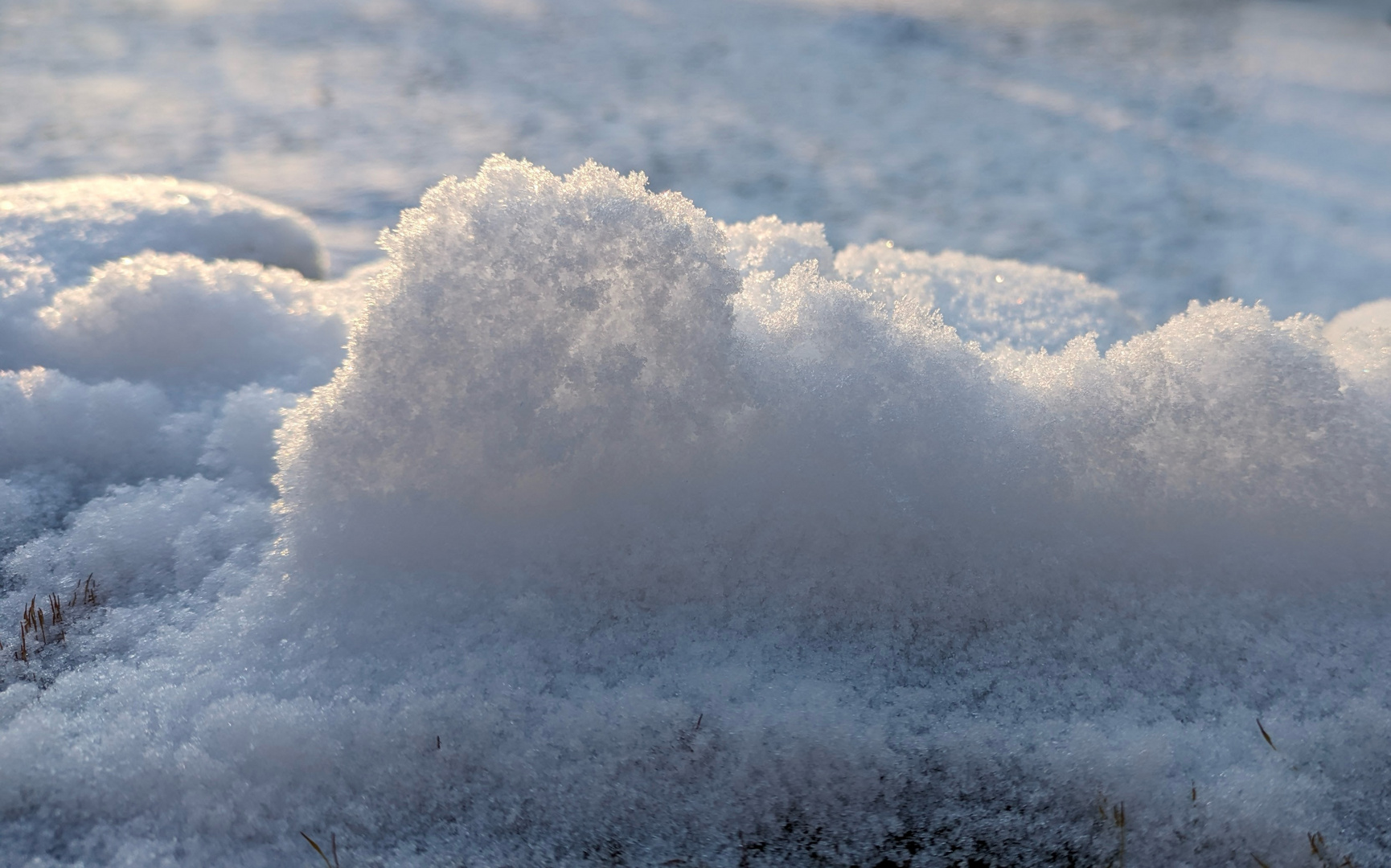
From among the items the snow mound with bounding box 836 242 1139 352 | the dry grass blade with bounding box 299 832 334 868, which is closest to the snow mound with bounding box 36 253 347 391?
the dry grass blade with bounding box 299 832 334 868

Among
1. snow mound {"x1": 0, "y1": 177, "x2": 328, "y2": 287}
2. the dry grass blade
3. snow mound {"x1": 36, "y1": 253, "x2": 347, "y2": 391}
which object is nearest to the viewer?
the dry grass blade

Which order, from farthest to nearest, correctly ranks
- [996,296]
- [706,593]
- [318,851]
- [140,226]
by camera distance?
[140,226] < [996,296] < [706,593] < [318,851]

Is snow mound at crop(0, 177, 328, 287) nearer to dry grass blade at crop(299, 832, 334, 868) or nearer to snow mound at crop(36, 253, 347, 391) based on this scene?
snow mound at crop(36, 253, 347, 391)

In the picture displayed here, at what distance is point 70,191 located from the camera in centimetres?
300

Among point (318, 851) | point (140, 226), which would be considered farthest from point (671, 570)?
point (140, 226)

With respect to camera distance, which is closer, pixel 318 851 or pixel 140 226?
pixel 318 851

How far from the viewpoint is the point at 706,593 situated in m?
1.42

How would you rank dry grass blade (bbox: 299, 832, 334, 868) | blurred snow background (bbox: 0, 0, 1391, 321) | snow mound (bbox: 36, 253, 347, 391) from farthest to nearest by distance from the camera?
blurred snow background (bbox: 0, 0, 1391, 321)
snow mound (bbox: 36, 253, 347, 391)
dry grass blade (bbox: 299, 832, 334, 868)

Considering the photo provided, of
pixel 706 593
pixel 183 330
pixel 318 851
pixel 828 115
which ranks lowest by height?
pixel 318 851

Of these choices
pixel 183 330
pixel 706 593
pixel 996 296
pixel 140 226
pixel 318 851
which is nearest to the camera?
pixel 318 851

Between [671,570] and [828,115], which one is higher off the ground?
[828,115]

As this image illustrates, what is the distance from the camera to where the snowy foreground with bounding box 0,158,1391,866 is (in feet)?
3.80

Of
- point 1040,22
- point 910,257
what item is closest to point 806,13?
point 1040,22

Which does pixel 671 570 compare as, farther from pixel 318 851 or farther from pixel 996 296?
pixel 996 296
